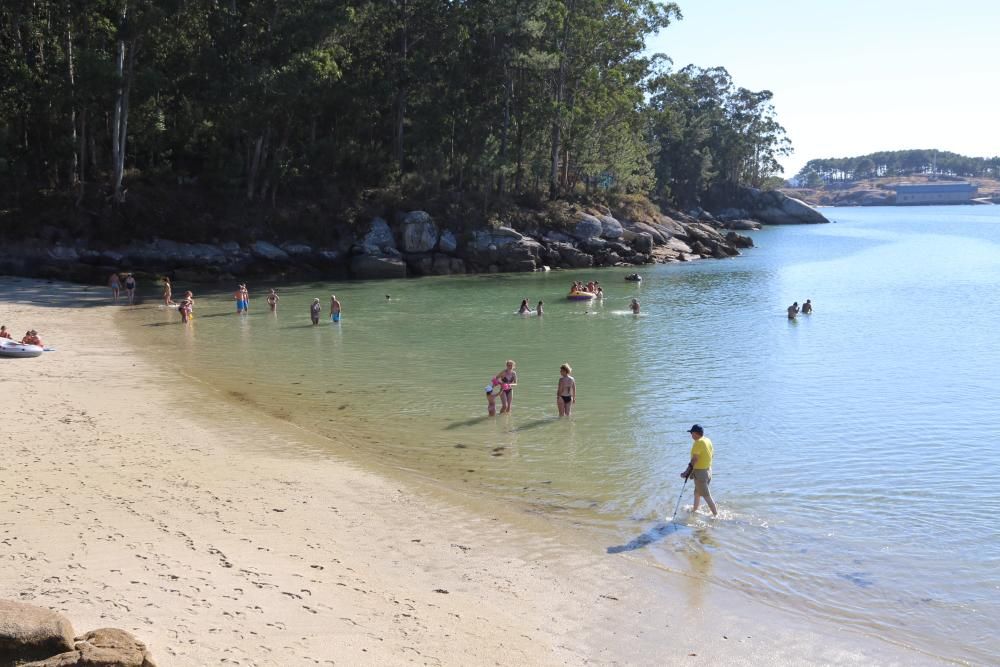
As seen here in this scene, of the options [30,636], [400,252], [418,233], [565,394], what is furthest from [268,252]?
[30,636]

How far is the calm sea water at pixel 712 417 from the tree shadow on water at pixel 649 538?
0.04 m

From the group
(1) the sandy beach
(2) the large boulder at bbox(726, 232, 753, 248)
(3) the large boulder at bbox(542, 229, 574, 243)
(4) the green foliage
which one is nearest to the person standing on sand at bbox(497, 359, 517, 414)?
(1) the sandy beach

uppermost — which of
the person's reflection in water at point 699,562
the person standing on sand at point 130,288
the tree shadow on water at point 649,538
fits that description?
the person standing on sand at point 130,288

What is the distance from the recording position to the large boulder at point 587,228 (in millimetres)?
60844

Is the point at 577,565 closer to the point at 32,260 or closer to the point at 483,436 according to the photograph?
the point at 483,436

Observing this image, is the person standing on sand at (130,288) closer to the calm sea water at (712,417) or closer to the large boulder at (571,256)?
the calm sea water at (712,417)

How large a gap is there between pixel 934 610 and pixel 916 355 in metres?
20.2

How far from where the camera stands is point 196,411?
18.7 m

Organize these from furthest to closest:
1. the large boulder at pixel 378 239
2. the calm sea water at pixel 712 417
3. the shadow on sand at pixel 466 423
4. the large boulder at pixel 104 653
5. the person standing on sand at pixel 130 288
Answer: the large boulder at pixel 378 239 < the person standing on sand at pixel 130 288 < the shadow on sand at pixel 466 423 < the calm sea water at pixel 712 417 < the large boulder at pixel 104 653

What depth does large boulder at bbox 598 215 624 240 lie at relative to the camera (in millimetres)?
62109

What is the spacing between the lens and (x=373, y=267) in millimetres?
51438

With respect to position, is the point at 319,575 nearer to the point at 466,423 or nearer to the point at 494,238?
the point at 466,423

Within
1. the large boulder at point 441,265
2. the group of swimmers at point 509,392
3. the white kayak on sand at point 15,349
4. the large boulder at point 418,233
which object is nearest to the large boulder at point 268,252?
the large boulder at point 418,233

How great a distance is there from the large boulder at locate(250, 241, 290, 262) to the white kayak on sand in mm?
27386
